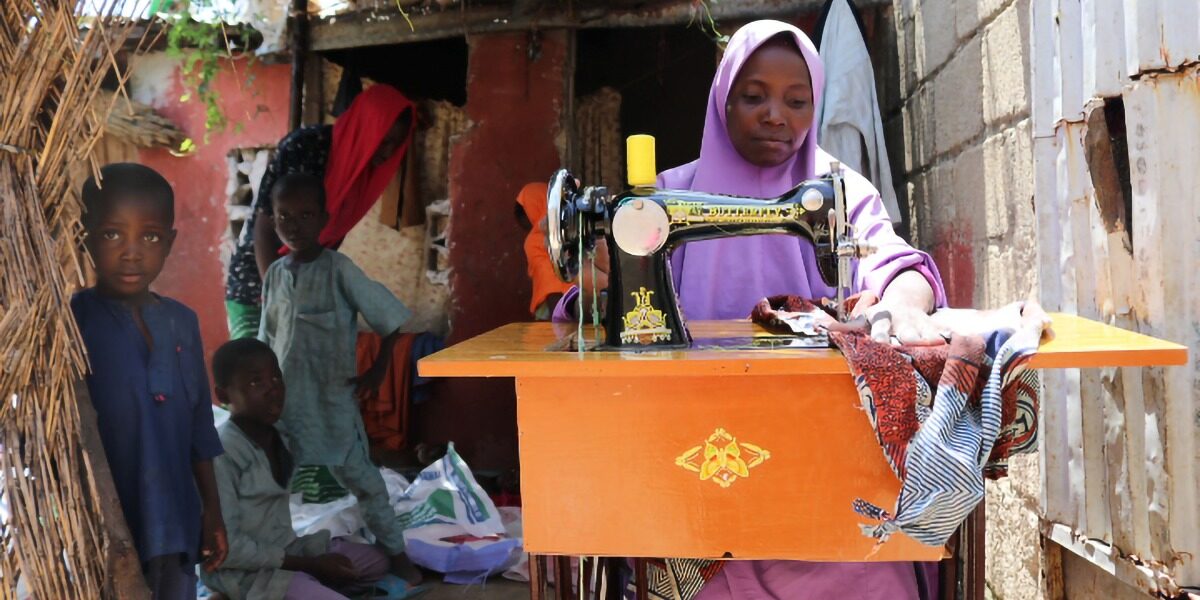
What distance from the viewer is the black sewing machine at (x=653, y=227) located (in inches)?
71.0

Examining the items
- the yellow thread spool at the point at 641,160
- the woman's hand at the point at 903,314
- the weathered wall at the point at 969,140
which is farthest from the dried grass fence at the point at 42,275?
the weathered wall at the point at 969,140

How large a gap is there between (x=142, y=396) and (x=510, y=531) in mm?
2095

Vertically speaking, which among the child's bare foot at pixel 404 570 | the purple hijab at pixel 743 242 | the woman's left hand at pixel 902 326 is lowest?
the child's bare foot at pixel 404 570

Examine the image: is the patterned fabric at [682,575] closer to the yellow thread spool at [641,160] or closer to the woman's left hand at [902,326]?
the woman's left hand at [902,326]

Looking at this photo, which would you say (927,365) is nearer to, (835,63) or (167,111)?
(835,63)

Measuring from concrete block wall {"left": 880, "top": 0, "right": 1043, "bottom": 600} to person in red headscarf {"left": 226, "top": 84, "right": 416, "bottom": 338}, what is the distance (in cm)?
256

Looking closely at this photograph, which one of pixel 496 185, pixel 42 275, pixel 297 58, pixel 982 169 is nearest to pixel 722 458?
pixel 42 275

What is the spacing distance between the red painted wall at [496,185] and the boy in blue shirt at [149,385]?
2.22 metres

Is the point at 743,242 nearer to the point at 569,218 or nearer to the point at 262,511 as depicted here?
the point at 569,218

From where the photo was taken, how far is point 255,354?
3.77 meters

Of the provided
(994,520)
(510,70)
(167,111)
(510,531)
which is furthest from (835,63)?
(167,111)

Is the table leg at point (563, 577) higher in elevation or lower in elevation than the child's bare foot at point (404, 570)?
higher

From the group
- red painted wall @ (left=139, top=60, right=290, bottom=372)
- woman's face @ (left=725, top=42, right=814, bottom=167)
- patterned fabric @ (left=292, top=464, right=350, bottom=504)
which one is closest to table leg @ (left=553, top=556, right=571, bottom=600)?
woman's face @ (left=725, top=42, right=814, bottom=167)

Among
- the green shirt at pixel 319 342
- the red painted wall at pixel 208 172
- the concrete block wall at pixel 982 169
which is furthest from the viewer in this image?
the green shirt at pixel 319 342
